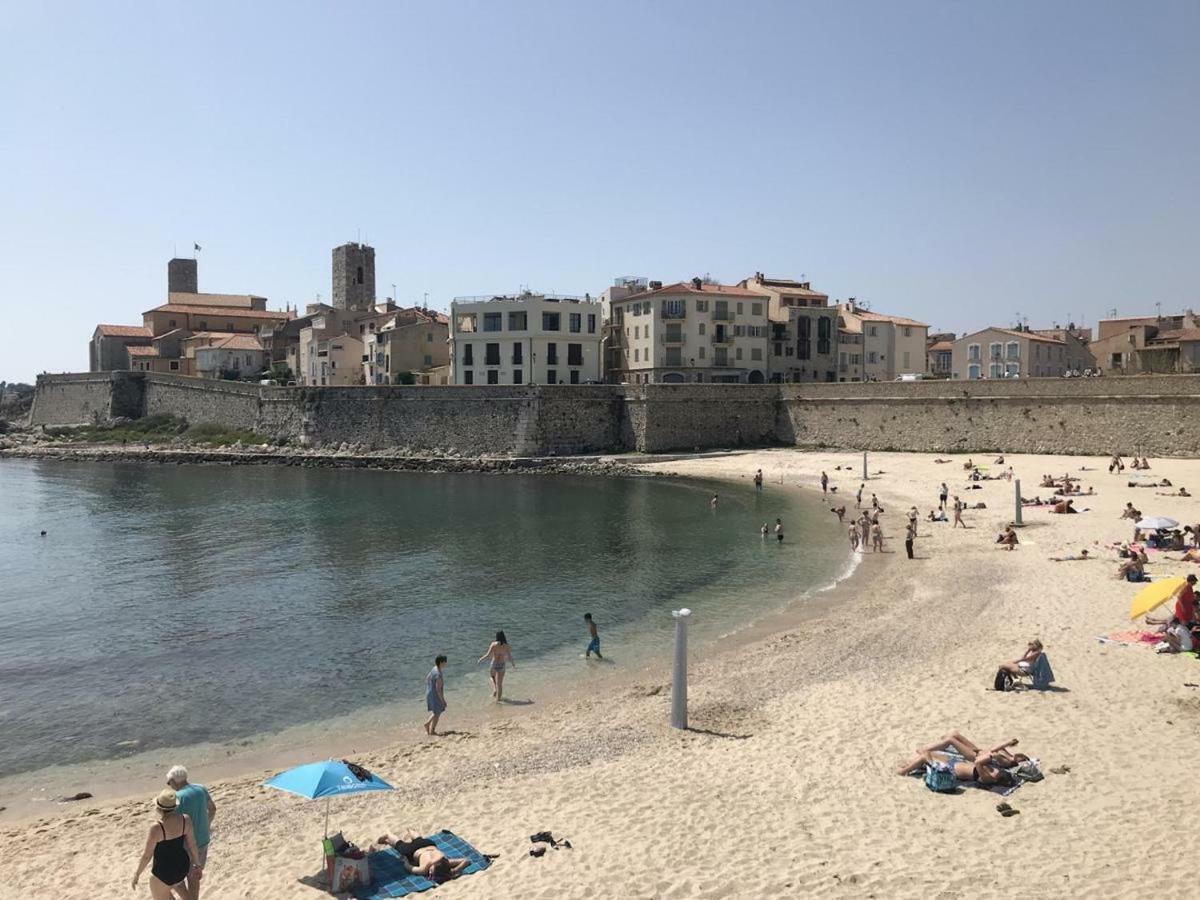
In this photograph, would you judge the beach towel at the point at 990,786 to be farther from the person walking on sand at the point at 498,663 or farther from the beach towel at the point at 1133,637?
the person walking on sand at the point at 498,663

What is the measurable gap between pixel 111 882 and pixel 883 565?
2204cm

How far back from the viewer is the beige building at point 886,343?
74625 millimetres

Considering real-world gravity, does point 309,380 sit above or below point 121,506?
above

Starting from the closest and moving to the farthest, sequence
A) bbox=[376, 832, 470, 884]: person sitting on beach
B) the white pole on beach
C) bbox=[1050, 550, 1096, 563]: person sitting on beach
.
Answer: bbox=[376, 832, 470, 884]: person sitting on beach < the white pole on beach < bbox=[1050, 550, 1096, 563]: person sitting on beach

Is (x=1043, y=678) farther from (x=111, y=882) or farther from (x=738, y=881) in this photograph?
(x=111, y=882)

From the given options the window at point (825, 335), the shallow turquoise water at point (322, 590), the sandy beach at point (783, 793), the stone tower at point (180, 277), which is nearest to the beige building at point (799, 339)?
the window at point (825, 335)

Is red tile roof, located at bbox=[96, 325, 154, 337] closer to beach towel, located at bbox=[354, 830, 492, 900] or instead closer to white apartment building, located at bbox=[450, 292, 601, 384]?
white apartment building, located at bbox=[450, 292, 601, 384]

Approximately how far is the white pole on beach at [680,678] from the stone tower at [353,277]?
88.7m

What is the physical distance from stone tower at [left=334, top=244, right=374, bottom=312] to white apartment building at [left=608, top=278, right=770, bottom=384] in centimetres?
3944

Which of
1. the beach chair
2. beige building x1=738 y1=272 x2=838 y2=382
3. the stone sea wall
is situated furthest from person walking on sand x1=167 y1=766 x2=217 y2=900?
beige building x1=738 y1=272 x2=838 y2=382

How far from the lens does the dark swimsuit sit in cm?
797

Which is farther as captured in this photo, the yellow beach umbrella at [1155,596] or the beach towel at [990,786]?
the yellow beach umbrella at [1155,596]

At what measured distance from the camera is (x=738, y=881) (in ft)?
28.1

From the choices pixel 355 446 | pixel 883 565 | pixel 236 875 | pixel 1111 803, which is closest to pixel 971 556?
pixel 883 565
